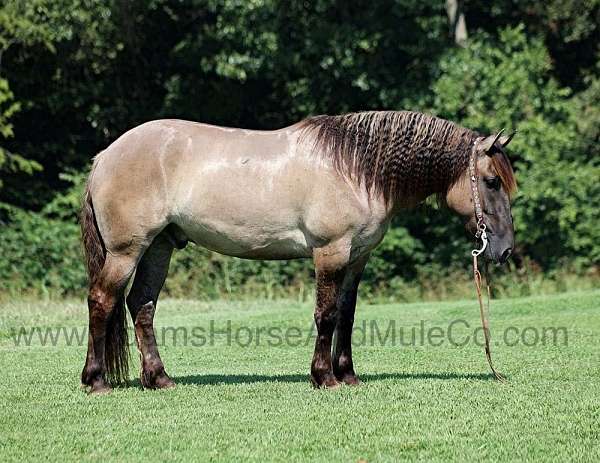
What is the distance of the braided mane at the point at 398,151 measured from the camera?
816 centimetres

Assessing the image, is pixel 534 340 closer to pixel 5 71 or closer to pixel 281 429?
pixel 281 429

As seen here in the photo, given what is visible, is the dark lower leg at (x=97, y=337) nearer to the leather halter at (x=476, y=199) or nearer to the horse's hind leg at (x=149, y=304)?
the horse's hind leg at (x=149, y=304)

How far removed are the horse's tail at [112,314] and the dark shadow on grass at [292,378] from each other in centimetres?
62

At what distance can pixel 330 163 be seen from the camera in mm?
8148

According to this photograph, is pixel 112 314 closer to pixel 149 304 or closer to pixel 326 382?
pixel 149 304

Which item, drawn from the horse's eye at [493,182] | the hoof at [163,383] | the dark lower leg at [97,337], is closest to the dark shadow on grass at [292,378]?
the hoof at [163,383]

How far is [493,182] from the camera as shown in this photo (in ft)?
26.9

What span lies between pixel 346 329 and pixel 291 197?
4.00 feet

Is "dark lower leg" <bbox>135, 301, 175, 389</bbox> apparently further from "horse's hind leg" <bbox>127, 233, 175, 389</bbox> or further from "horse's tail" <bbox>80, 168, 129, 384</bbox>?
"horse's tail" <bbox>80, 168, 129, 384</bbox>

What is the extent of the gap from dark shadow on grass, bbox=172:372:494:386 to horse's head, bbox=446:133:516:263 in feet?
3.90

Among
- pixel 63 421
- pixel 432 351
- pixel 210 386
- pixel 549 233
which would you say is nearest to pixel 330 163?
pixel 210 386

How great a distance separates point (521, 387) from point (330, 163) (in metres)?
2.27

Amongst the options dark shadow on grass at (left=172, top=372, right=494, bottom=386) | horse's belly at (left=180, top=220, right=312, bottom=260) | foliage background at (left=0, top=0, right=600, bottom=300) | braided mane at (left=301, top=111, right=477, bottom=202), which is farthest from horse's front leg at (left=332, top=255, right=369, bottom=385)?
foliage background at (left=0, top=0, right=600, bottom=300)

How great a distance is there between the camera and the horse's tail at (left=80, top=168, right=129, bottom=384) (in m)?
8.50
